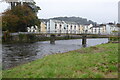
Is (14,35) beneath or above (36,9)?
beneath

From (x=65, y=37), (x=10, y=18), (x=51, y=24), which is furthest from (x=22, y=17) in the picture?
(x=51, y=24)

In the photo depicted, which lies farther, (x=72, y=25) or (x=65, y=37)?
(x=72, y=25)

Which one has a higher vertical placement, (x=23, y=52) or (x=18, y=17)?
(x=18, y=17)

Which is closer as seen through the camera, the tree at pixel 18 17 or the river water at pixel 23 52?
the river water at pixel 23 52

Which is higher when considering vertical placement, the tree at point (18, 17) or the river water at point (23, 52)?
the tree at point (18, 17)

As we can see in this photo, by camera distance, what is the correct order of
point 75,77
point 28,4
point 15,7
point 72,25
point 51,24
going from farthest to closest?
point 72,25 → point 51,24 → point 28,4 → point 15,7 → point 75,77

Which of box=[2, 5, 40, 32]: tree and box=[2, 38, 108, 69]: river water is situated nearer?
box=[2, 38, 108, 69]: river water

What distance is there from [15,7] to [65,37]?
99.6ft

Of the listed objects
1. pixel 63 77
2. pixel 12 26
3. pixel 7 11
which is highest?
pixel 7 11

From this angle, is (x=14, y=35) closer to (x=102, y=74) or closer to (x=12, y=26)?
(x=12, y=26)

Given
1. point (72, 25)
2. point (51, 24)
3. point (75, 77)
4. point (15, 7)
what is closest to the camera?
point (75, 77)

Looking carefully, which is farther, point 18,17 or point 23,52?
point 18,17

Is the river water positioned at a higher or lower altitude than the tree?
lower

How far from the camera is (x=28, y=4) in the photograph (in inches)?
2500
